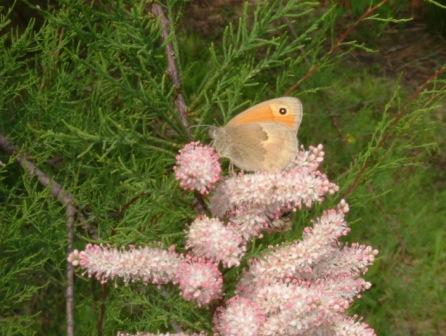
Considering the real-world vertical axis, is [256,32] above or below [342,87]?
above

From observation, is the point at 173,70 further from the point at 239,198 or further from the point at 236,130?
the point at 239,198

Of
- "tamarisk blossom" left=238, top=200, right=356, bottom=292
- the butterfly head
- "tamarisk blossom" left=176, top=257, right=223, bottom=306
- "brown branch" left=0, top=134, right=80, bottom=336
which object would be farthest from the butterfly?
"brown branch" left=0, top=134, right=80, bottom=336

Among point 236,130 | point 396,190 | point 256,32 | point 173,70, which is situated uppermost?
point 256,32

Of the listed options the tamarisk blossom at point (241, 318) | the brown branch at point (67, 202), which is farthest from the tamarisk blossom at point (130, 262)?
the brown branch at point (67, 202)

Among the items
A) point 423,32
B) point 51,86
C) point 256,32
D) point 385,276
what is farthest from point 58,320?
point 423,32

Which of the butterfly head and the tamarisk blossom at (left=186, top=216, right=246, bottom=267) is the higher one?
the butterfly head

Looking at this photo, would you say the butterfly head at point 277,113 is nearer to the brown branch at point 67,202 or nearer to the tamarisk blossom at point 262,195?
the tamarisk blossom at point 262,195

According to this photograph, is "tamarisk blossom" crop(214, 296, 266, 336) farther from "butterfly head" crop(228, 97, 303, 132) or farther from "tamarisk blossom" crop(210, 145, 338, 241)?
"butterfly head" crop(228, 97, 303, 132)
